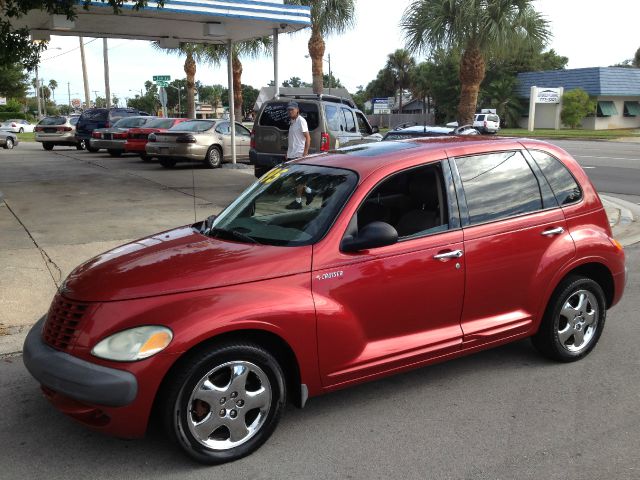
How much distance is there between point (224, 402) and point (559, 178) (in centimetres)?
296

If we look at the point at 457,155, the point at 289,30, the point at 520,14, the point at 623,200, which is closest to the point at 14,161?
the point at 289,30

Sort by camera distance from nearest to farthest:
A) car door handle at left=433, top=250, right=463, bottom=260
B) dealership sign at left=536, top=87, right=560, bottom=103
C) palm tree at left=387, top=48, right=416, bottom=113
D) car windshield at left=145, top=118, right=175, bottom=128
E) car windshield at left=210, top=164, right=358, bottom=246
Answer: car windshield at left=210, top=164, right=358, bottom=246
car door handle at left=433, top=250, right=463, bottom=260
car windshield at left=145, top=118, right=175, bottom=128
dealership sign at left=536, top=87, right=560, bottom=103
palm tree at left=387, top=48, right=416, bottom=113

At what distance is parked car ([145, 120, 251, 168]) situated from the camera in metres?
16.7

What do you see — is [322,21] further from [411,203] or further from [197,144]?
[411,203]

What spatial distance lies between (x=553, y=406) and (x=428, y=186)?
1.63m

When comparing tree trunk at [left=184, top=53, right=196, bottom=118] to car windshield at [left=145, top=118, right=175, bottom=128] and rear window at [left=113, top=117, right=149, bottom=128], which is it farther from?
car windshield at [left=145, top=118, right=175, bottom=128]

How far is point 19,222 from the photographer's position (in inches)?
363

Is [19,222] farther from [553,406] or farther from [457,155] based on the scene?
[553,406]

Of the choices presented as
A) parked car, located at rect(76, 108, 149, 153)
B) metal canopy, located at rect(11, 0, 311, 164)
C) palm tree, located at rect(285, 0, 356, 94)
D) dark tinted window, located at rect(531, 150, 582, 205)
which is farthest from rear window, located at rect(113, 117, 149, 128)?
dark tinted window, located at rect(531, 150, 582, 205)

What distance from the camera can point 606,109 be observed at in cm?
5528

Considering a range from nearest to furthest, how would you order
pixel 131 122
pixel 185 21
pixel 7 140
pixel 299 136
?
pixel 299 136, pixel 185 21, pixel 131 122, pixel 7 140

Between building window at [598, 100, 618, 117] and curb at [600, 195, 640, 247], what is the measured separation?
4814cm

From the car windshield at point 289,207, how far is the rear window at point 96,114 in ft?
67.2

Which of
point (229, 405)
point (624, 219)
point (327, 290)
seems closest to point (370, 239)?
point (327, 290)
